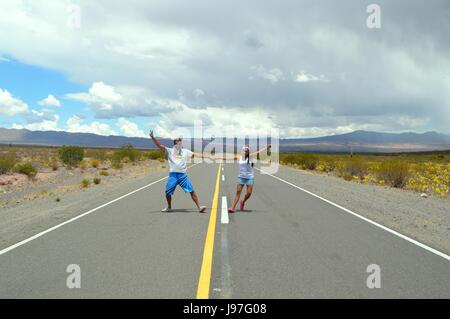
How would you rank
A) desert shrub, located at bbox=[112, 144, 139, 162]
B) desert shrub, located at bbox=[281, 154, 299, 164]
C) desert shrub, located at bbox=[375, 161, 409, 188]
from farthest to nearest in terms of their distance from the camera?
desert shrub, located at bbox=[281, 154, 299, 164]
desert shrub, located at bbox=[112, 144, 139, 162]
desert shrub, located at bbox=[375, 161, 409, 188]

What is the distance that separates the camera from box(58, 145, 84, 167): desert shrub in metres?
41.7

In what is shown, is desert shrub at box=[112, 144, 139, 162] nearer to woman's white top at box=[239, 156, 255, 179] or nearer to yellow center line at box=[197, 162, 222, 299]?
woman's white top at box=[239, 156, 255, 179]

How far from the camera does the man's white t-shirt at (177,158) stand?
1089 centimetres

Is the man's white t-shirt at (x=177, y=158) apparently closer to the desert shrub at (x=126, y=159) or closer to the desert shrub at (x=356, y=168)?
the desert shrub at (x=356, y=168)

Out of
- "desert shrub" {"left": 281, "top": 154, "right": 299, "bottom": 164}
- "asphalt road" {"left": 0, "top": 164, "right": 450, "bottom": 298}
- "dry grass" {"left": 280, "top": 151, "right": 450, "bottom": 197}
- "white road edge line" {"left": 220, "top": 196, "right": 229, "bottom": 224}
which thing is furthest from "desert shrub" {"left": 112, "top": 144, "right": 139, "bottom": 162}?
"asphalt road" {"left": 0, "top": 164, "right": 450, "bottom": 298}

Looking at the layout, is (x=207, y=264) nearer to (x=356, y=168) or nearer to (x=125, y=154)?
(x=356, y=168)

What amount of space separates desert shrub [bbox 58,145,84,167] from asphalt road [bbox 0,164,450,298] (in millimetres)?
33564

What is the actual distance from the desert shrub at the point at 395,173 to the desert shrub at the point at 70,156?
1130 inches

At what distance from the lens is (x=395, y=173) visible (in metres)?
25.5

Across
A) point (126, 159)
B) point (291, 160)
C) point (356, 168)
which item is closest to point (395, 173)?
point (356, 168)

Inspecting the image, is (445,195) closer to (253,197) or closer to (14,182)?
(253,197)

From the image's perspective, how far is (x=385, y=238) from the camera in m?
8.20

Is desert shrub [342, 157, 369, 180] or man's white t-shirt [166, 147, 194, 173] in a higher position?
man's white t-shirt [166, 147, 194, 173]
